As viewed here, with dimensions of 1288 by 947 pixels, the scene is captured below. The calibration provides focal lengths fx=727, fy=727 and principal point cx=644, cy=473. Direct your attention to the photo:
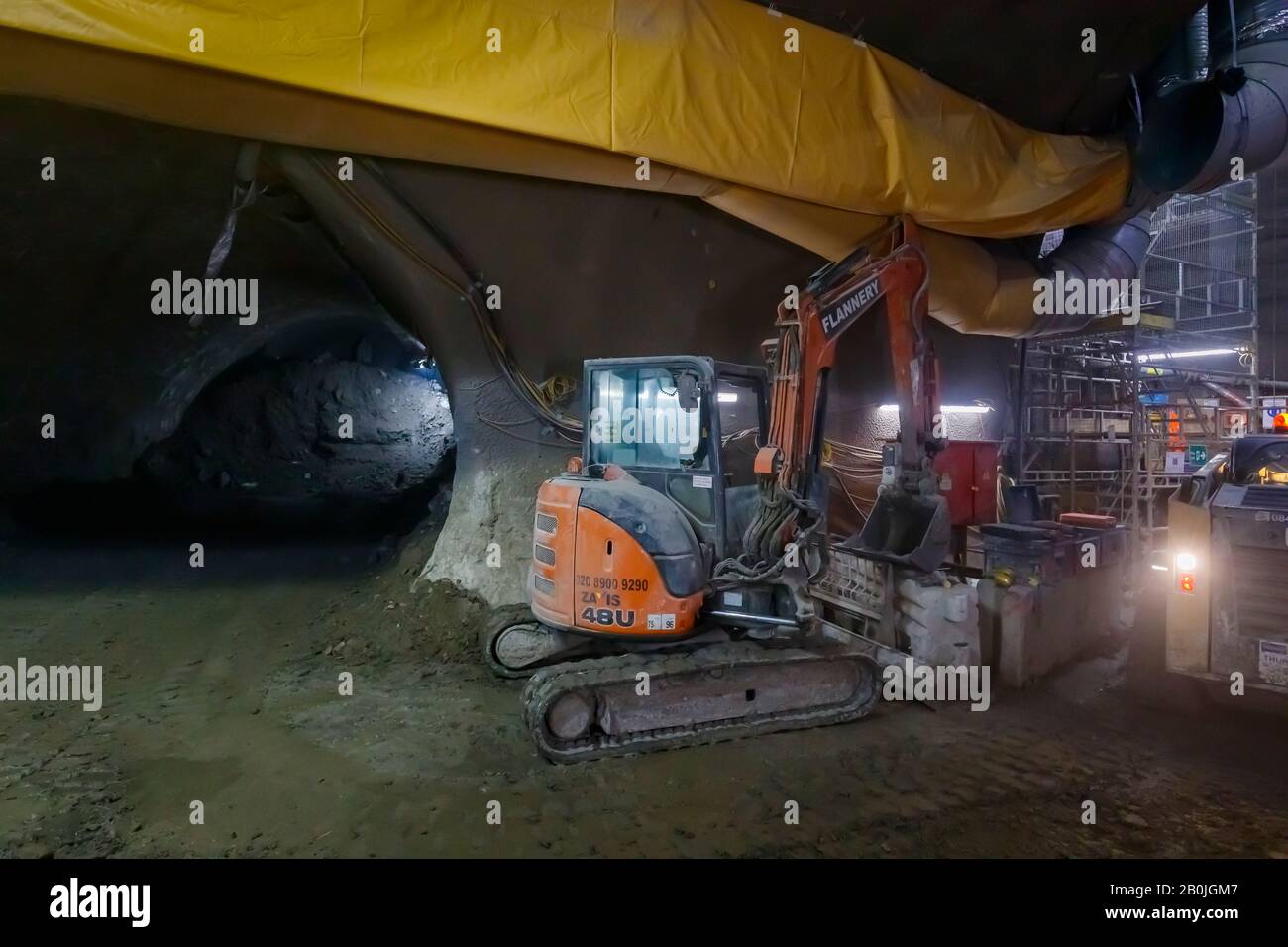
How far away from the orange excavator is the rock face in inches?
350

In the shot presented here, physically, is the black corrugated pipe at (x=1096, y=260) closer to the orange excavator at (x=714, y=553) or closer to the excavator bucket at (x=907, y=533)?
the orange excavator at (x=714, y=553)

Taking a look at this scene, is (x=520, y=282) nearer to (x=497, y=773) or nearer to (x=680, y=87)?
(x=680, y=87)

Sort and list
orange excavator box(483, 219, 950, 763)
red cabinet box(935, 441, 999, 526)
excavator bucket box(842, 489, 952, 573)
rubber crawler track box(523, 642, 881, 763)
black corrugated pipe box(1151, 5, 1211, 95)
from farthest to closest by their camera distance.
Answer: red cabinet box(935, 441, 999, 526), black corrugated pipe box(1151, 5, 1211, 95), excavator bucket box(842, 489, 952, 573), orange excavator box(483, 219, 950, 763), rubber crawler track box(523, 642, 881, 763)

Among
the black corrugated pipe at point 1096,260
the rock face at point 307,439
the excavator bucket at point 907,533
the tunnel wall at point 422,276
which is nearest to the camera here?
the excavator bucket at point 907,533

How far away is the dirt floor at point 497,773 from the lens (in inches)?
145

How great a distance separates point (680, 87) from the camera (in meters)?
6.12

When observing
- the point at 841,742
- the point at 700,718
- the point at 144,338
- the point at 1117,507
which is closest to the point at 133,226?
the point at 144,338

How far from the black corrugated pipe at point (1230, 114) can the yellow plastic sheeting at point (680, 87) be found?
0.63 m

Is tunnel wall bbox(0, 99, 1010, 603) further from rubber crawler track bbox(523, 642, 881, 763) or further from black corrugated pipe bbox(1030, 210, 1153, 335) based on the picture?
black corrugated pipe bbox(1030, 210, 1153, 335)

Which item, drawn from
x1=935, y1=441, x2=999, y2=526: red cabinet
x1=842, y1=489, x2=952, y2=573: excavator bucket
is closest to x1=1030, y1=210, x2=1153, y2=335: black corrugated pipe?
x1=935, y1=441, x2=999, y2=526: red cabinet

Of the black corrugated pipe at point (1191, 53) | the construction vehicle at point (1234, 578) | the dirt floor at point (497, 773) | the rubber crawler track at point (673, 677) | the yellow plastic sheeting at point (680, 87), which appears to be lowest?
the dirt floor at point (497, 773)

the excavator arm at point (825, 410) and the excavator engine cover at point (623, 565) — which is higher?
the excavator arm at point (825, 410)

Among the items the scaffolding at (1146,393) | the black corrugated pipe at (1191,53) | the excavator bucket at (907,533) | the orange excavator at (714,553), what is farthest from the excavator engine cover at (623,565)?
the scaffolding at (1146,393)

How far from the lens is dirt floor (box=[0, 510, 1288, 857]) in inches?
145
